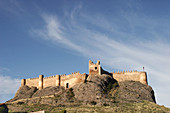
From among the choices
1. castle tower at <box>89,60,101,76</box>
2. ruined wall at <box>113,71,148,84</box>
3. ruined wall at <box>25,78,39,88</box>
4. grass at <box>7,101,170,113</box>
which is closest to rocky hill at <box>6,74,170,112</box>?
grass at <box>7,101,170,113</box>

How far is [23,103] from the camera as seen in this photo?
88.2 meters

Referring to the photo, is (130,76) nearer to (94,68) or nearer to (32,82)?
(94,68)

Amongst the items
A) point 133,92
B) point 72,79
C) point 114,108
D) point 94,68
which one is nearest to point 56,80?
point 72,79

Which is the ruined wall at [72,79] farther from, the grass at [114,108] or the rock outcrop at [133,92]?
the grass at [114,108]

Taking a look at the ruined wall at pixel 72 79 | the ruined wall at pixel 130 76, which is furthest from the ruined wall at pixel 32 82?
the ruined wall at pixel 130 76

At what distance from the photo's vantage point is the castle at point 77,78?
96206 mm

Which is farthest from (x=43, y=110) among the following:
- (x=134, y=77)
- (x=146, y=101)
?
(x=134, y=77)

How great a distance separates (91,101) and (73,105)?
5871mm

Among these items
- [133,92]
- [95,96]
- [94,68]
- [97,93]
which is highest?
[94,68]

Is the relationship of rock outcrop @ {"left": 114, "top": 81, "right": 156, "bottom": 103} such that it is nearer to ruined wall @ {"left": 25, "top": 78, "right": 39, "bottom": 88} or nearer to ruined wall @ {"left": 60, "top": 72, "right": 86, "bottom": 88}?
ruined wall @ {"left": 60, "top": 72, "right": 86, "bottom": 88}

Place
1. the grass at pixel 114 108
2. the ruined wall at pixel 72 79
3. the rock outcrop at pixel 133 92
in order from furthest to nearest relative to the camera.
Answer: the ruined wall at pixel 72 79 → the rock outcrop at pixel 133 92 → the grass at pixel 114 108

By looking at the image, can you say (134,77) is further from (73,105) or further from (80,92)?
(73,105)

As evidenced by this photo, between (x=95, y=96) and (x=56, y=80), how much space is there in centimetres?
2505

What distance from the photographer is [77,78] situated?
95.4 m
